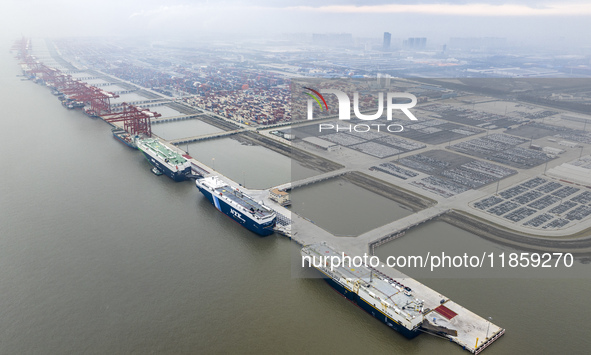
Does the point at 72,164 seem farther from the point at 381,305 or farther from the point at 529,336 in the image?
the point at 529,336

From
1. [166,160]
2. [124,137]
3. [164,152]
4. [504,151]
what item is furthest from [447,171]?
[124,137]

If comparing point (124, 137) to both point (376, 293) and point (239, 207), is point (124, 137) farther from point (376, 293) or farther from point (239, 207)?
point (376, 293)

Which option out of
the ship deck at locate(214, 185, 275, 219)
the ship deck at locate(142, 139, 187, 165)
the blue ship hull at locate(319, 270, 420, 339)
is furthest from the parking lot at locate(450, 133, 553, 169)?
the ship deck at locate(142, 139, 187, 165)

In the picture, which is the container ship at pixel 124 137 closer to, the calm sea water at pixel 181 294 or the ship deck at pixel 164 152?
the ship deck at pixel 164 152

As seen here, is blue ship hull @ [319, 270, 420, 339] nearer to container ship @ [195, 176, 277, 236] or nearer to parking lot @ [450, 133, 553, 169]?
container ship @ [195, 176, 277, 236]

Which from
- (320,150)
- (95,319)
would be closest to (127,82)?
(320,150)

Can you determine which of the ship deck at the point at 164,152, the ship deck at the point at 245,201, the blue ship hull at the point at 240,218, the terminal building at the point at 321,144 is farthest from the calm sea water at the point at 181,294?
the terminal building at the point at 321,144
